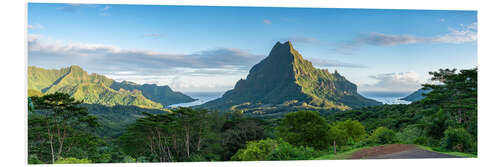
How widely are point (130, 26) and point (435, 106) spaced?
9130mm

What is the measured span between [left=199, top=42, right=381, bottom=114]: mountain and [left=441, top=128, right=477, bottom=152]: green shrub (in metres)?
2.76

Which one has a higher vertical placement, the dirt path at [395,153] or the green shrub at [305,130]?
the green shrub at [305,130]

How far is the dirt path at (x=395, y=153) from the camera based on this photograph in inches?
282

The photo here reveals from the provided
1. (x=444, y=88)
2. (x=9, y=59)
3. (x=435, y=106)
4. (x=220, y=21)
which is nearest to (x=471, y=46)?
(x=444, y=88)

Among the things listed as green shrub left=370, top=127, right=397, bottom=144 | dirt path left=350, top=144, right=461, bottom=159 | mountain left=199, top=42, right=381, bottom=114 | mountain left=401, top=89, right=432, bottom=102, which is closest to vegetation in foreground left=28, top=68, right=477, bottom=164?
green shrub left=370, top=127, right=397, bottom=144

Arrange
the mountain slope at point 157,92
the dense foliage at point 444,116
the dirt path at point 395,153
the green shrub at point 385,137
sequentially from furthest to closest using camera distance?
the mountain slope at point 157,92 → the green shrub at point 385,137 → the dense foliage at point 444,116 → the dirt path at point 395,153

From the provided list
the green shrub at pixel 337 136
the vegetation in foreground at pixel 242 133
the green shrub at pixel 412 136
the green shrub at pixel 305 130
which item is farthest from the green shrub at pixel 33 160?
the green shrub at pixel 412 136

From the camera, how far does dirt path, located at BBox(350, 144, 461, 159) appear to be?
716cm

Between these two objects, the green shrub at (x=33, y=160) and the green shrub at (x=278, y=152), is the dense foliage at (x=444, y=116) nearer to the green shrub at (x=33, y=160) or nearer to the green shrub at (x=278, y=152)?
the green shrub at (x=278, y=152)

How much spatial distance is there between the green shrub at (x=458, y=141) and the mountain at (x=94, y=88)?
6877 millimetres

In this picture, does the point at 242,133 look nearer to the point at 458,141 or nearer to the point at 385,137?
the point at 385,137

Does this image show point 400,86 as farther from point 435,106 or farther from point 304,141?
point 304,141

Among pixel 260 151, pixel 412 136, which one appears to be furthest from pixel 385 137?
pixel 260 151

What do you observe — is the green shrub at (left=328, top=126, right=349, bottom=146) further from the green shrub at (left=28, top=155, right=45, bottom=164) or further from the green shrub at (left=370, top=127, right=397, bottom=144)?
the green shrub at (left=28, top=155, right=45, bottom=164)
